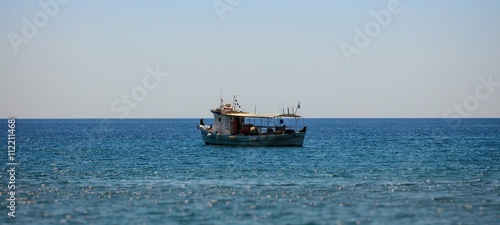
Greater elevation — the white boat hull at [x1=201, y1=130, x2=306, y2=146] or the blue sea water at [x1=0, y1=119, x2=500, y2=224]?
the white boat hull at [x1=201, y1=130, x2=306, y2=146]

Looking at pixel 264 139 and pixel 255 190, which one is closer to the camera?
pixel 255 190

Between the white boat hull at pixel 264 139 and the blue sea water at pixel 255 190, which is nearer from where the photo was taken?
Result: the blue sea water at pixel 255 190

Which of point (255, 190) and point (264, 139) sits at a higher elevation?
point (264, 139)

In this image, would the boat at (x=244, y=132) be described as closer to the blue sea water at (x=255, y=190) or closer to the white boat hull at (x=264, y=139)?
the white boat hull at (x=264, y=139)

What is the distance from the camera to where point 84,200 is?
39625mm

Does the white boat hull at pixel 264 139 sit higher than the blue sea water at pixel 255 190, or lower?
higher

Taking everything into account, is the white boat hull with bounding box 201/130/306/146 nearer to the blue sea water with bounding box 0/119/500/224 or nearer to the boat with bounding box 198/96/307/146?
the boat with bounding box 198/96/307/146

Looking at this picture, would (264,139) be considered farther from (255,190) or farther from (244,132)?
(255,190)

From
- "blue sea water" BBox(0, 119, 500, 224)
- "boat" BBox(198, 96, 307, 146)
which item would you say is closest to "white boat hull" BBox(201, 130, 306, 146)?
"boat" BBox(198, 96, 307, 146)

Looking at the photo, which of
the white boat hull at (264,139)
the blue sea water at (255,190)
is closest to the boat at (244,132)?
the white boat hull at (264,139)

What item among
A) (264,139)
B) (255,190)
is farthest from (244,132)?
(255,190)

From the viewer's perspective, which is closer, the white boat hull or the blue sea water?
the blue sea water

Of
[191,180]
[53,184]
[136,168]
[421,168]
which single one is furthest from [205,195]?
[421,168]

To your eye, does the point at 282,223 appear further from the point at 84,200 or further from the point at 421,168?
the point at 421,168
